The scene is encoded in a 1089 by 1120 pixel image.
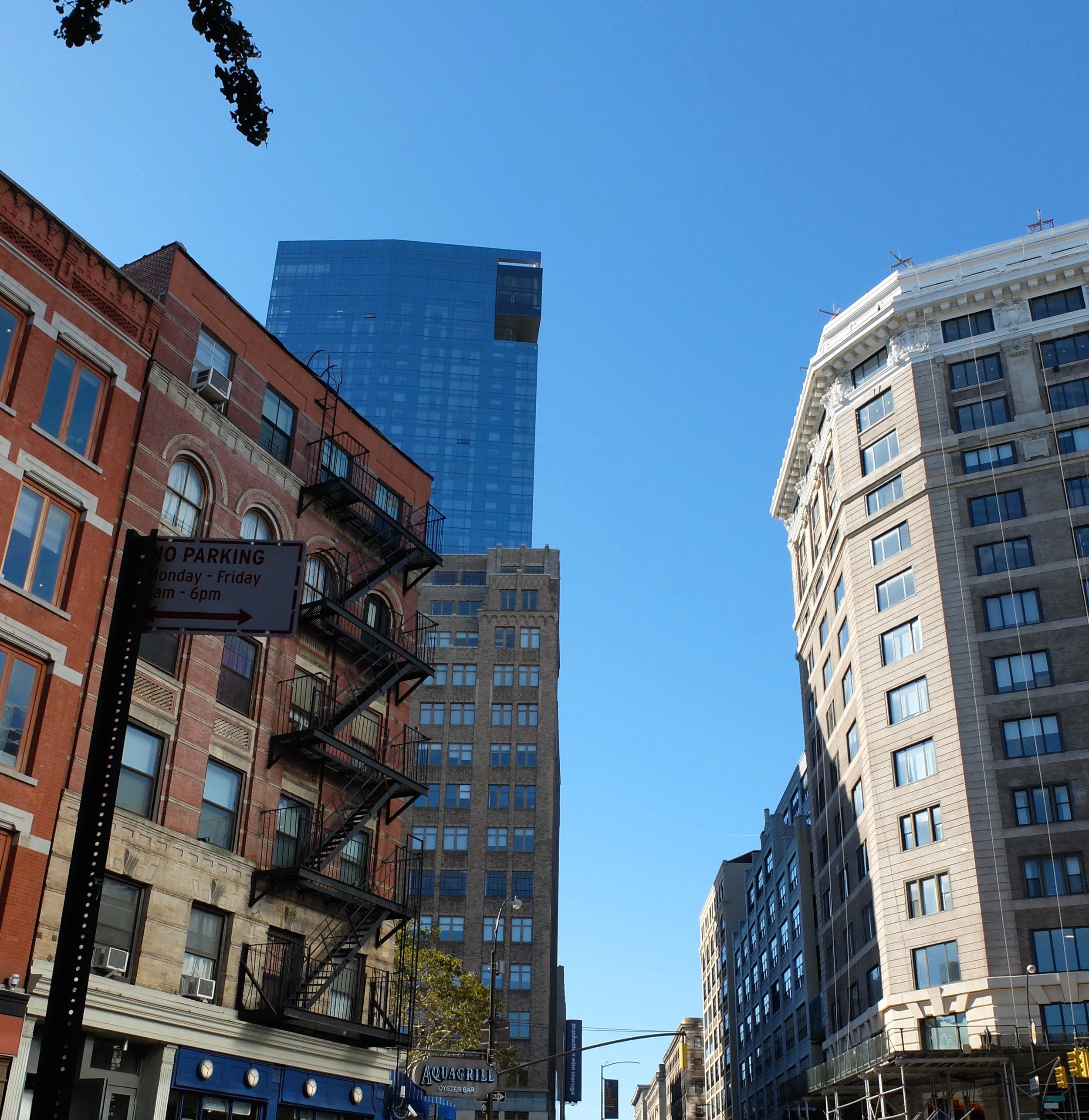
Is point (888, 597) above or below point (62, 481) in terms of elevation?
above

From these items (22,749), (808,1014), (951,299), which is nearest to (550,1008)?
(808,1014)

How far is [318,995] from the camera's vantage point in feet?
96.5

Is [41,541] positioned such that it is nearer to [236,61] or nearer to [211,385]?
[211,385]

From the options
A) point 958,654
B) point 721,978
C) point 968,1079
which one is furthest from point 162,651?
point 721,978

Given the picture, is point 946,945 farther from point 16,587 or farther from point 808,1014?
point 16,587

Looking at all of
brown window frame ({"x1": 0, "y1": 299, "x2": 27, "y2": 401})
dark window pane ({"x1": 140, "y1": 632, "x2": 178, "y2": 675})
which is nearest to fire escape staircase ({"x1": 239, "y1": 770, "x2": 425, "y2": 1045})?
dark window pane ({"x1": 140, "y1": 632, "x2": 178, "y2": 675})

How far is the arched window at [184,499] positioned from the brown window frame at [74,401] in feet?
8.75

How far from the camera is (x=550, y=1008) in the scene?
308ft

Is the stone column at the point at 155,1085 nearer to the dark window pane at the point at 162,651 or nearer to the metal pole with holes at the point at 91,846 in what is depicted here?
the dark window pane at the point at 162,651

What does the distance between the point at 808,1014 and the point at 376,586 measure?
Result: 171 feet

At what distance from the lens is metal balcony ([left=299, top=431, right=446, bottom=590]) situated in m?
35.4

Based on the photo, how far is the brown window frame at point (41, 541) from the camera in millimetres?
23828

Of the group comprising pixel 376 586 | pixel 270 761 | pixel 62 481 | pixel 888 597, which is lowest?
pixel 270 761

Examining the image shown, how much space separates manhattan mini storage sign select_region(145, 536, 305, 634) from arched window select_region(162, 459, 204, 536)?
21.2 metres
